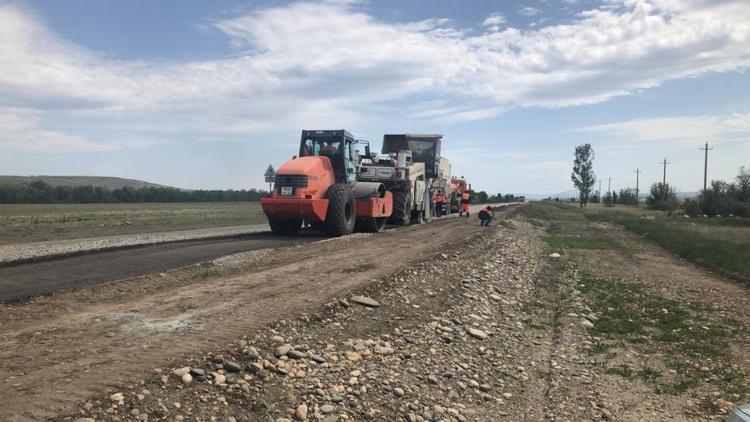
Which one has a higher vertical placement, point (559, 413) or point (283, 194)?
point (283, 194)

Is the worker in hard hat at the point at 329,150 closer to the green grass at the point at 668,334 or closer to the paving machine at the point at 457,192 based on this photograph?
the green grass at the point at 668,334

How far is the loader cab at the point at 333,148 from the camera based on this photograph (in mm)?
19031

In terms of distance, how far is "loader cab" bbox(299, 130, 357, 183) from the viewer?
1903 centimetres

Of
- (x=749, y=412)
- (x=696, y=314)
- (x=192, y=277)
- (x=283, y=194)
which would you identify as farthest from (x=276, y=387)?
(x=283, y=194)

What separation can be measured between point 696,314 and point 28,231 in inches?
1038

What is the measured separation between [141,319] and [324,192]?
11.5 meters

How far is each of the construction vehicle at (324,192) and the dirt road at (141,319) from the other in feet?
17.3

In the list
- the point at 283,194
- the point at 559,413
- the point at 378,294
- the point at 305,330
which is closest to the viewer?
the point at 559,413

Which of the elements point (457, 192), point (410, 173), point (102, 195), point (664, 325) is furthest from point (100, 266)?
point (102, 195)

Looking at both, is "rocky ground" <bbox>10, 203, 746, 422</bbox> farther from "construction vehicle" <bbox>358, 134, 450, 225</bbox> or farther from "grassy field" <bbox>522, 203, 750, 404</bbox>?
"construction vehicle" <bbox>358, 134, 450, 225</bbox>

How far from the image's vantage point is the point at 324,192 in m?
17.8

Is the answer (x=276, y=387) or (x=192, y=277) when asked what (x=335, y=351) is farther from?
(x=192, y=277)

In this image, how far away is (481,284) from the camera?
36.1 ft

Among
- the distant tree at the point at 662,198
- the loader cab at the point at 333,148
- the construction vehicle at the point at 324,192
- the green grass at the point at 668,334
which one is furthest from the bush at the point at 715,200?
the green grass at the point at 668,334
